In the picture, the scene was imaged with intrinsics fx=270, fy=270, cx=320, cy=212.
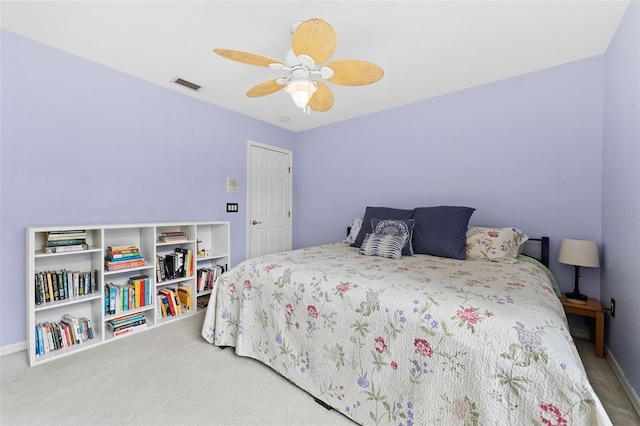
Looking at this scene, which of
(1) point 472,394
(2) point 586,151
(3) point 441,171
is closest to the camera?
(1) point 472,394

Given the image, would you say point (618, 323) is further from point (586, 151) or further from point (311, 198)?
point (311, 198)

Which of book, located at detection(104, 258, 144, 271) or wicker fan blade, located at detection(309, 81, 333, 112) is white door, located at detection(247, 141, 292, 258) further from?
wicker fan blade, located at detection(309, 81, 333, 112)

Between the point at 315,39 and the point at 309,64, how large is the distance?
0.84 ft

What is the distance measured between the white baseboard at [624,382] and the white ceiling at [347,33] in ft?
7.42

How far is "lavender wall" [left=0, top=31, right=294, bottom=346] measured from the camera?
199cm

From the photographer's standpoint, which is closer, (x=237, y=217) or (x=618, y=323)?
(x=618, y=323)

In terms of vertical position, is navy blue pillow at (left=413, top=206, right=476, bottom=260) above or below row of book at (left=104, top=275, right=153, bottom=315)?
above

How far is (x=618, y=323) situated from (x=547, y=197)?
1065mm

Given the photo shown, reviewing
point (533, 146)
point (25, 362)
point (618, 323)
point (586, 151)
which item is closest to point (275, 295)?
point (25, 362)

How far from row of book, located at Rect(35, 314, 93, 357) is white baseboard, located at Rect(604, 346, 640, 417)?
3627 millimetres

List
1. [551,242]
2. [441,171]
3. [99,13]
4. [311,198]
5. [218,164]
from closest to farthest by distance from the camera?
[99,13], [551,242], [441,171], [218,164], [311,198]

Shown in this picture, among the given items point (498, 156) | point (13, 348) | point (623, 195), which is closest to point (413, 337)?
point (623, 195)

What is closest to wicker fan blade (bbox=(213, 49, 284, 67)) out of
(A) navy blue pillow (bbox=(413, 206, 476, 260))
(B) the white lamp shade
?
(A) navy blue pillow (bbox=(413, 206, 476, 260))

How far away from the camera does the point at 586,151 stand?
2236mm
